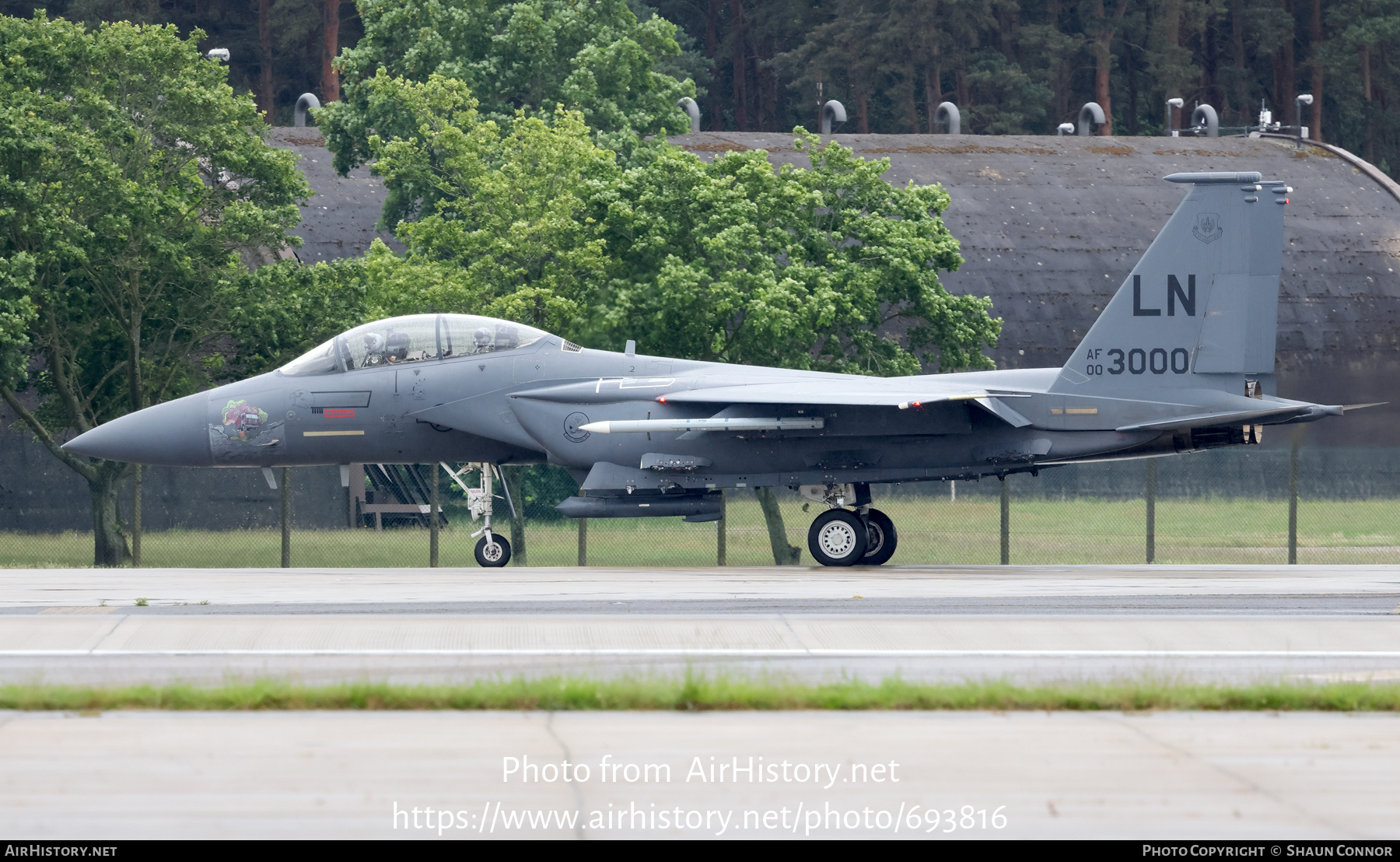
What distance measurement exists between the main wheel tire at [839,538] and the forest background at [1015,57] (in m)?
50.4

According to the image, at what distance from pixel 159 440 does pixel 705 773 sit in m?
15.0

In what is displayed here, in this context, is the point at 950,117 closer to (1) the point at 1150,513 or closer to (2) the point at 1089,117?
(2) the point at 1089,117

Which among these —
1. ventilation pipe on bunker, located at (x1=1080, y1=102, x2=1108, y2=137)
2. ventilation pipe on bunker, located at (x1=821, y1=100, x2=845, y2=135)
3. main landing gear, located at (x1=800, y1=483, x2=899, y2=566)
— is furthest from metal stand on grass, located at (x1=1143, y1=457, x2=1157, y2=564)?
ventilation pipe on bunker, located at (x1=1080, y1=102, x2=1108, y2=137)

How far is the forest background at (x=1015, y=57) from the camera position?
6956cm

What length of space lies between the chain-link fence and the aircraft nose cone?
3.19 m

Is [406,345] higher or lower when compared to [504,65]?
lower

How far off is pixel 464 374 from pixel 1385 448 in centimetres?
1811

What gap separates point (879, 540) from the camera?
2131cm

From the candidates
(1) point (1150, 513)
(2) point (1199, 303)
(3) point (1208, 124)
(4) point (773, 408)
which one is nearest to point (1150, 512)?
(1) point (1150, 513)

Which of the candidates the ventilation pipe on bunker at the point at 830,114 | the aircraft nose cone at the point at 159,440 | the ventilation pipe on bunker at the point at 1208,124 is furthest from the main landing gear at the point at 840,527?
the ventilation pipe on bunker at the point at 1208,124

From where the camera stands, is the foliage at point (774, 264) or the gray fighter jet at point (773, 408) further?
the foliage at point (774, 264)

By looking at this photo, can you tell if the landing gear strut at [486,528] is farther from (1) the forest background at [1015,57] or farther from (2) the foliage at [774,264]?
(1) the forest background at [1015,57]

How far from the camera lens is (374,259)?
25.9 metres
